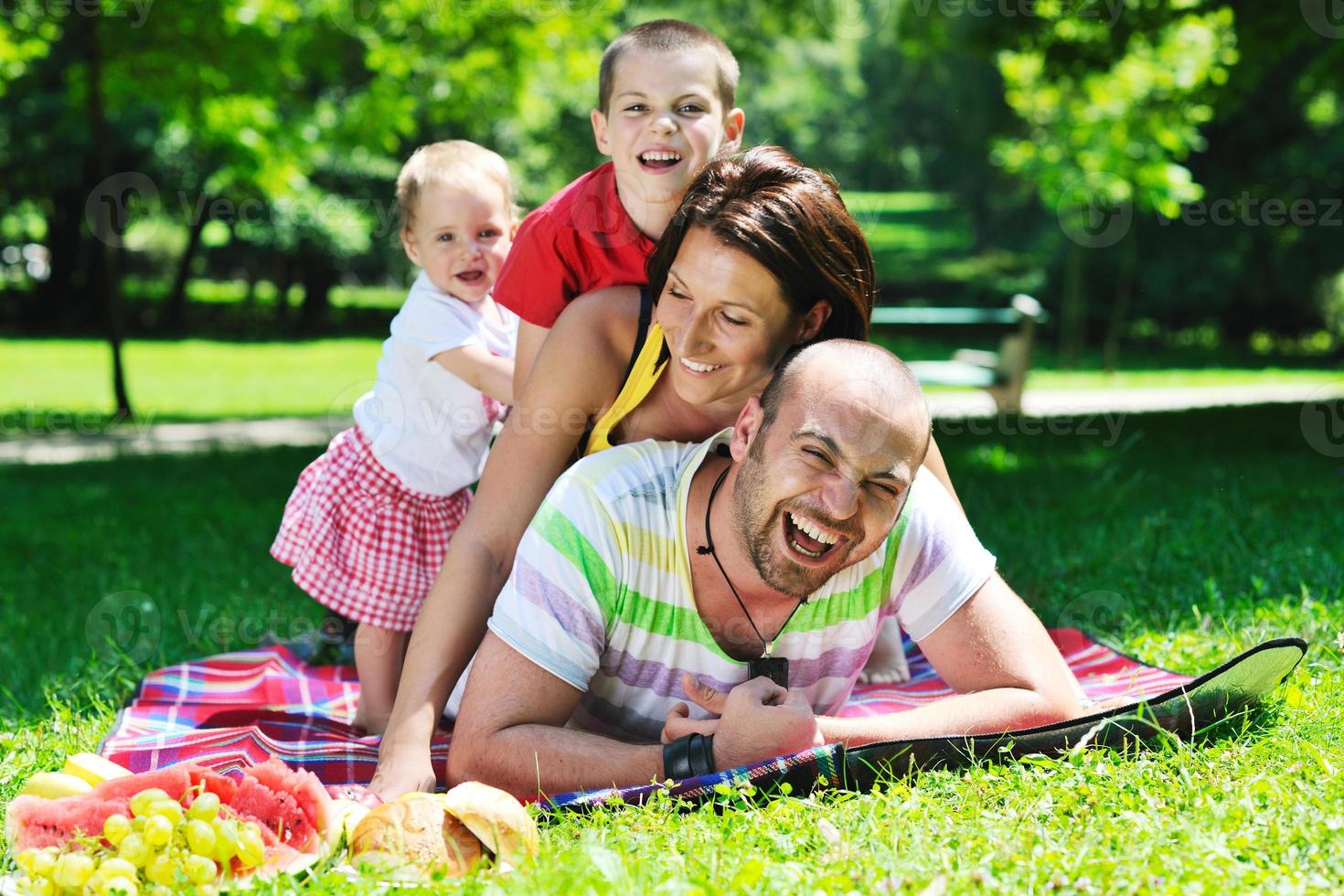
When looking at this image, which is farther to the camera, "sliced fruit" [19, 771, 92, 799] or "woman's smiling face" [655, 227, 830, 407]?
"woman's smiling face" [655, 227, 830, 407]

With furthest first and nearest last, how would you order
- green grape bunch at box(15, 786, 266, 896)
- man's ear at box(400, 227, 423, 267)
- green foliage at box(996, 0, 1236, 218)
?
green foliage at box(996, 0, 1236, 218) < man's ear at box(400, 227, 423, 267) < green grape bunch at box(15, 786, 266, 896)

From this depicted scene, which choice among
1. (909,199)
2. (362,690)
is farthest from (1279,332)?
(909,199)

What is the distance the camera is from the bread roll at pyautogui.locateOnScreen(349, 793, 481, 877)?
2.48m

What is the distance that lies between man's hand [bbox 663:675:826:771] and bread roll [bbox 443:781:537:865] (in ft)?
1.63

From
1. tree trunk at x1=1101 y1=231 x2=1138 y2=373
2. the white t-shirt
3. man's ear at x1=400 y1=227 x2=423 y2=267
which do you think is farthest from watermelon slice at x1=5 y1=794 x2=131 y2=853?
tree trunk at x1=1101 y1=231 x2=1138 y2=373

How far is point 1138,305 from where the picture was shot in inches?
997

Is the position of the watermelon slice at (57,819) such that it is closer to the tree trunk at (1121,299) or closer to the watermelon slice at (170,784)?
the watermelon slice at (170,784)

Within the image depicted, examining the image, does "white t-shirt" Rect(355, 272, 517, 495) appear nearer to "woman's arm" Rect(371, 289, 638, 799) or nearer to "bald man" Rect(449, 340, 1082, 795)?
"woman's arm" Rect(371, 289, 638, 799)

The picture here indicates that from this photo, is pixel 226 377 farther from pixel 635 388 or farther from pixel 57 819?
pixel 57 819

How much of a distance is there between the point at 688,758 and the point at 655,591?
1.30 ft

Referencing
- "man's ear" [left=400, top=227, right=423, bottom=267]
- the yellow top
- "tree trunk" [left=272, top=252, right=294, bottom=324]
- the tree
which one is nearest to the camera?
the yellow top

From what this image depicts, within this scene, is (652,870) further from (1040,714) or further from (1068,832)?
(1040,714)

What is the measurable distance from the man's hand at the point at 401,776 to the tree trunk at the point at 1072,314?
1912 centimetres

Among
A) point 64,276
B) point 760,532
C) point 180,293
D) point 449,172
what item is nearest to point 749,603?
point 760,532
